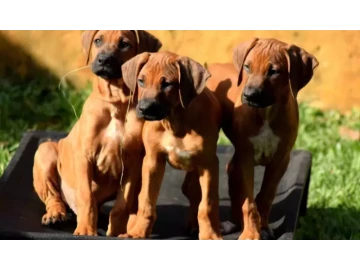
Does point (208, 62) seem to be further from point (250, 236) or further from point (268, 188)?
point (250, 236)

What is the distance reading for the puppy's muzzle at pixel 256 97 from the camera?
4.29 metres

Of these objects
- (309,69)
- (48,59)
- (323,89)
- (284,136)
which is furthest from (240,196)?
(48,59)

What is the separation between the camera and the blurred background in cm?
712

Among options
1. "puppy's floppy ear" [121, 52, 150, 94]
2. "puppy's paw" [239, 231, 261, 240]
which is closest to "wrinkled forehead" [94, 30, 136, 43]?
"puppy's floppy ear" [121, 52, 150, 94]

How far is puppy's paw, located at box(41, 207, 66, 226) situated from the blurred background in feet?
5.14

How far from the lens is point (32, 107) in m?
7.82

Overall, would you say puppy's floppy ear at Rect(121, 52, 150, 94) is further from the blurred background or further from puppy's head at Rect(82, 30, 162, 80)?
the blurred background

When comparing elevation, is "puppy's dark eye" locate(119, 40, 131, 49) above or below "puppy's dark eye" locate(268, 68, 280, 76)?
above

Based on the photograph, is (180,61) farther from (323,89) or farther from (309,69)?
(323,89)

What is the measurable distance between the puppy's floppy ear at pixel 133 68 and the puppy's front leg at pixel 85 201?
0.55m

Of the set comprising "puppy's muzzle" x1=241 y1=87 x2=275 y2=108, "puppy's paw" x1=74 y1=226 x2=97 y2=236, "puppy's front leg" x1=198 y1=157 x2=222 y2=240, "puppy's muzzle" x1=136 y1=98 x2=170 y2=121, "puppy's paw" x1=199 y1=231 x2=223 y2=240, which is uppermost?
"puppy's muzzle" x1=241 y1=87 x2=275 y2=108

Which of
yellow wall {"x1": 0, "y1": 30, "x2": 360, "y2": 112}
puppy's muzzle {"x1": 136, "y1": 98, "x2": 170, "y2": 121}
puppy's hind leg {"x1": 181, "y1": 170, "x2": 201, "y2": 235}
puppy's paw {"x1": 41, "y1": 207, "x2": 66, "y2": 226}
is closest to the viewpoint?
puppy's muzzle {"x1": 136, "y1": 98, "x2": 170, "y2": 121}

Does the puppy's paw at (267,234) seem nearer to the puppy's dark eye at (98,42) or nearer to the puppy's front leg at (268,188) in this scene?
the puppy's front leg at (268,188)

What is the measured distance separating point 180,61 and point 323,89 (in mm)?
3533
